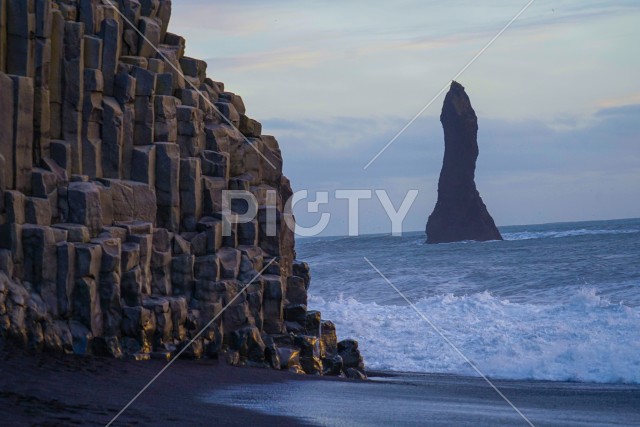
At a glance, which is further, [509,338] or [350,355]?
[509,338]

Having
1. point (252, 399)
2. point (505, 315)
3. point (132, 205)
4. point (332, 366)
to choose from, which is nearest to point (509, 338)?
point (505, 315)

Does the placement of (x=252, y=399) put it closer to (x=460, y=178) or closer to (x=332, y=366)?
(x=332, y=366)

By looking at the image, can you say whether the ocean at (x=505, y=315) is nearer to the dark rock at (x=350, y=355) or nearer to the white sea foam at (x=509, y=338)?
the white sea foam at (x=509, y=338)

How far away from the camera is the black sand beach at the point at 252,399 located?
1656cm

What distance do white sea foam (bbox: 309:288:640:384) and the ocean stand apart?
4cm

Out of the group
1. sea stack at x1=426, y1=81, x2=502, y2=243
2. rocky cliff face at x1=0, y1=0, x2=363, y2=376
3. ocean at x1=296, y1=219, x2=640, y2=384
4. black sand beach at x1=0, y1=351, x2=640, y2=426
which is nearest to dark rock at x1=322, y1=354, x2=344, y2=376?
rocky cliff face at x1=0, y1=0, x2=363, y2=376

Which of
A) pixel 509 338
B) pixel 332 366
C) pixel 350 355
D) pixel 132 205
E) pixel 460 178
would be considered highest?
pixel 460 178

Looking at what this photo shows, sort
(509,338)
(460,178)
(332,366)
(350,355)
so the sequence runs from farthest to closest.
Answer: (460,178) → (509,338) → (350,355) → (332,366)

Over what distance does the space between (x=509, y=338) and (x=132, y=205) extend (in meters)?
14.1

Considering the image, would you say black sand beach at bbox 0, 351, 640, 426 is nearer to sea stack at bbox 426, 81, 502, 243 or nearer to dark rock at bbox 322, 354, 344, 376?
dark rock at bbox 322, 354, 344, 376

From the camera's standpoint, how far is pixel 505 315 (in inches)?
1510

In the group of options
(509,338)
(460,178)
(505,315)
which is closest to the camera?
(509,338)

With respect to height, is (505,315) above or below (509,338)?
above

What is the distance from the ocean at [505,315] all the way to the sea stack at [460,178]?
121 feet
